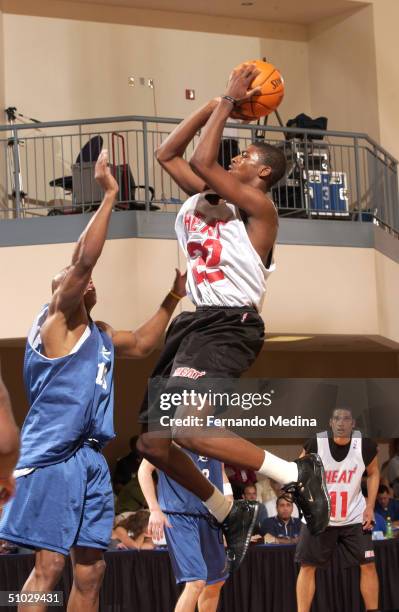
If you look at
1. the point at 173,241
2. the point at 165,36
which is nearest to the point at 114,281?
the point at 173,241

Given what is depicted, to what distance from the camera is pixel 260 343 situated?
6141mm

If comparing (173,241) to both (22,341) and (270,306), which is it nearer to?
(270,306)

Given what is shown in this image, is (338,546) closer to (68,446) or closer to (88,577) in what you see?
(88,577)

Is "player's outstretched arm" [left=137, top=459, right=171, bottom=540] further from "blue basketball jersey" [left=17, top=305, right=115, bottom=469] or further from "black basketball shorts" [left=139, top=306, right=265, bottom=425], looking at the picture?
"blue basketball jersey" [left=17, top=305, right=115, bottom=469]

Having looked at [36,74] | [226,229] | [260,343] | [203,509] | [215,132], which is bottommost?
[203,509]

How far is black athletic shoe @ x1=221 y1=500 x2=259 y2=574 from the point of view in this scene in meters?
6.08

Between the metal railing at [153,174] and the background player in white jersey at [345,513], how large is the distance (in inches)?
123

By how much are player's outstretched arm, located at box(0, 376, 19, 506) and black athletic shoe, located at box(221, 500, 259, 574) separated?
3.18m

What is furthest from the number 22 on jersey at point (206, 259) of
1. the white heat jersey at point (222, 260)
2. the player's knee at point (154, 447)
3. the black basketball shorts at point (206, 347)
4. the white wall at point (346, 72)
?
the white wall at point (346, 72)

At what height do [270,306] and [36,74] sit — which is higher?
[36,74]

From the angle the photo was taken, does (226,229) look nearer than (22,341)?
Yes

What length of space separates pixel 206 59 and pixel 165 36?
665 millimetres

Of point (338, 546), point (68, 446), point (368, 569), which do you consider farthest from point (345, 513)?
point (68, 446)

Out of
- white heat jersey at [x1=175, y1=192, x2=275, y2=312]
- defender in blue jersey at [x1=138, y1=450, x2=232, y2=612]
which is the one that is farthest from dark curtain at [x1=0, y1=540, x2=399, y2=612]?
white heat jersey at [x1=175, y1=192, x2=275, y2=312]
